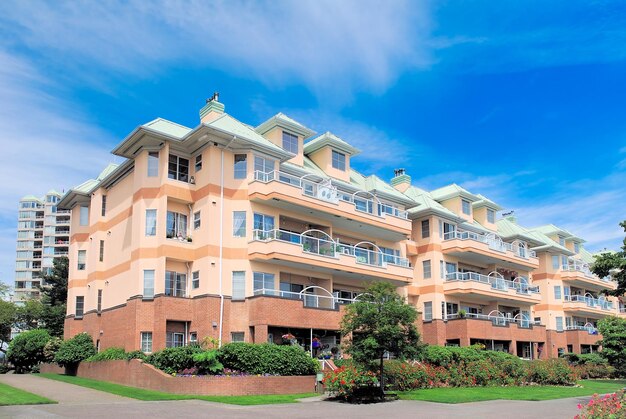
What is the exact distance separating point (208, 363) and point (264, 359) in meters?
2.54

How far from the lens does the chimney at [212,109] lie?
38.2 m

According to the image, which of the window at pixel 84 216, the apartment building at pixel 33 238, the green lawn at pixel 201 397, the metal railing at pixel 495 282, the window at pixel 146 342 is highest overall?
the apartment building at pixel 33 238

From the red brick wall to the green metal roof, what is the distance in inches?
754

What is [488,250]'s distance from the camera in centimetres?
5075

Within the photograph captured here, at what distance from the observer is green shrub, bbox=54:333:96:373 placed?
116 ft

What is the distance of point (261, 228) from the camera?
35094mm

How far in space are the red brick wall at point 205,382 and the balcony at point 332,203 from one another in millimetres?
10943

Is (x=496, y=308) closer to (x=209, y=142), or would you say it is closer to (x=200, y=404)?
(x=209, y=142)

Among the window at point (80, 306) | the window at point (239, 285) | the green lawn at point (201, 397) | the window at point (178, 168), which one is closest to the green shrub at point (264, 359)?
the green lawn at point (201, 397)

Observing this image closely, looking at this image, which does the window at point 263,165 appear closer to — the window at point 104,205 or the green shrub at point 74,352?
the window at point 104,205

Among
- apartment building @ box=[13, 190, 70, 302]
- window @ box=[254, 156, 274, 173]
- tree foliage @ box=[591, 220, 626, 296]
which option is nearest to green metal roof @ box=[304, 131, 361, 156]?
window @ box=[254, 156, 274, 173]

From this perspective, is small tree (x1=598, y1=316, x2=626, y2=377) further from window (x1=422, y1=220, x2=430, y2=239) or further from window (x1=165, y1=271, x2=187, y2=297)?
window (x1=165, y1=271, x2=187, y2=297)

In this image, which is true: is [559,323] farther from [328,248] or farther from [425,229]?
[328,248]

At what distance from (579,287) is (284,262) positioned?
4437 cm
